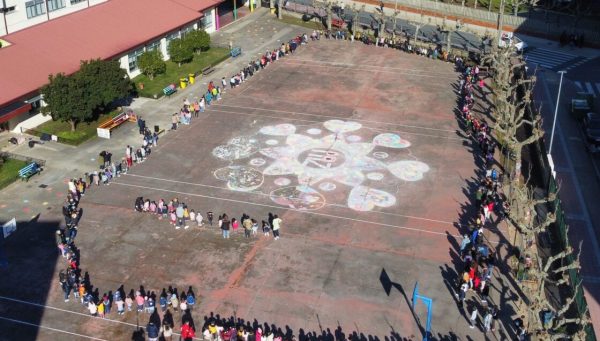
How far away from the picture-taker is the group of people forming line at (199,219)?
157ft

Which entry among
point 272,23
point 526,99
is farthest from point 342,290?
point 272,23

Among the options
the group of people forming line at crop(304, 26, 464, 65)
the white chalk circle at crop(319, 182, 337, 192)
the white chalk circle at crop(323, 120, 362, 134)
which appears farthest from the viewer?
the group of people forming line at crop(304, 26, 464, 65)

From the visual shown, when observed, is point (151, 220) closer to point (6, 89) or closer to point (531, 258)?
point (6, 89)

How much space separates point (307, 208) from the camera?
51688 mm

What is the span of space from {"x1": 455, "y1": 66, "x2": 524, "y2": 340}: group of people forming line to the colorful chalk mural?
19.6 ft

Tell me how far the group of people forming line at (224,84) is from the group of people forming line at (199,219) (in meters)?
15.9

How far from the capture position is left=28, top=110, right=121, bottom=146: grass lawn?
6281 centimetres

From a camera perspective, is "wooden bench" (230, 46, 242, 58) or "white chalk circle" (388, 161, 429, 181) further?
"wooden bench" (230, 46, 242, 58)

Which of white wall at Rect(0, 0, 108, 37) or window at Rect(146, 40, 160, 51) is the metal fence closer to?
window at Rect(146, 40, 160, 51)

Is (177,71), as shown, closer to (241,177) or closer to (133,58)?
(133,58)

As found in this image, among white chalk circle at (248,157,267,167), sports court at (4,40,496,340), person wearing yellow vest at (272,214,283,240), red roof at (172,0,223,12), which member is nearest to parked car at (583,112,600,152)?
sports court at (4,40,496,340)

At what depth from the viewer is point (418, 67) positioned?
8294 cm

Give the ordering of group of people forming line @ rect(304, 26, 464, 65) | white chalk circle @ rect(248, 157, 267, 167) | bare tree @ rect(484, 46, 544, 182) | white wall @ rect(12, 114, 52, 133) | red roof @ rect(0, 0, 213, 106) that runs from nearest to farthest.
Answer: bare tree @ rect(484, 46, 544, 182) < white chalk circle @ rect(248, 157, 267, 167) < red roof @ rect(0, 0, 213, 106) < white wall @ rect(12, 114, 52, 133) < group of people forming line @ rect(304, 26, 464, 65)

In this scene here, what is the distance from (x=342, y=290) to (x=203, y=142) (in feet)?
84.0
